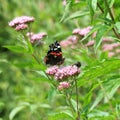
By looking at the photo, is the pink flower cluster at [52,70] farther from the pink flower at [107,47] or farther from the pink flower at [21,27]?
the pink flower at [107,47]

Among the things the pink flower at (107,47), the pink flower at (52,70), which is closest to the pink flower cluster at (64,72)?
the pink flower at (52,70)

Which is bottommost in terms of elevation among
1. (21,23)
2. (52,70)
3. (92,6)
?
(52,70)

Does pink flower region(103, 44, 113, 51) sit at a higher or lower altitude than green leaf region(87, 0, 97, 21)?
higher

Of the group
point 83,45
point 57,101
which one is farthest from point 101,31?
point 57,101

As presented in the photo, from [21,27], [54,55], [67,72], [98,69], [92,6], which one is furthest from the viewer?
[21,27]

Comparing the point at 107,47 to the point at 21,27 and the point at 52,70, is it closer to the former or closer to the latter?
the point at 21,27

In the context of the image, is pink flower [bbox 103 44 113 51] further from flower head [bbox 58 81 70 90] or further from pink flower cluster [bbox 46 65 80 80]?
flower head [bbox 58 81 70 90]

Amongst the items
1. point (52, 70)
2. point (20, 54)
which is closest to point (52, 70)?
point (52, 70)

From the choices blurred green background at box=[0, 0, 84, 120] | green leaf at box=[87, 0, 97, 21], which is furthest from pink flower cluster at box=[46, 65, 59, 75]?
blurred green background at box=[0, 0, 84, 120]
